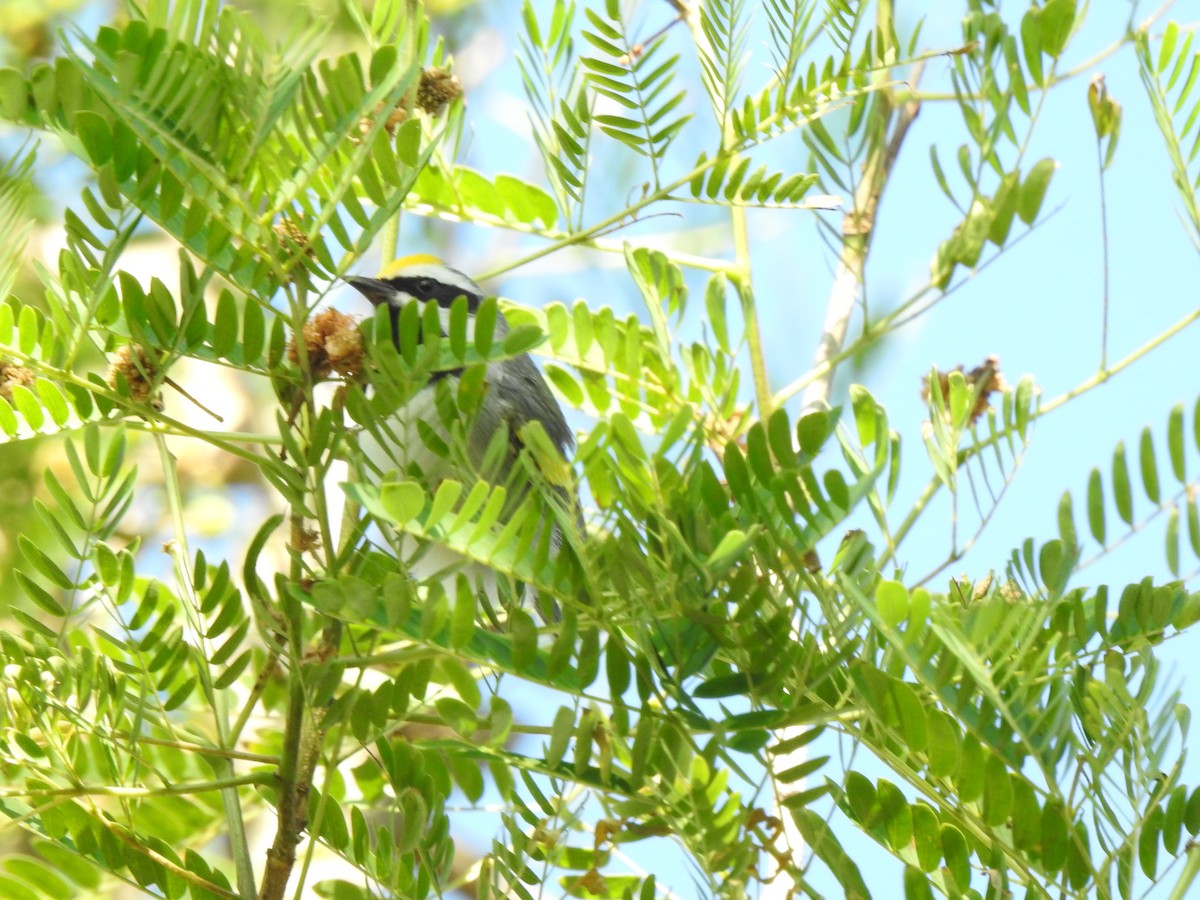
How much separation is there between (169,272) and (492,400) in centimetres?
228

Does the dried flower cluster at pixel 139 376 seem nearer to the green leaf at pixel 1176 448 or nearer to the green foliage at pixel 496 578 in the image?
the green foliage at pixel 496 578

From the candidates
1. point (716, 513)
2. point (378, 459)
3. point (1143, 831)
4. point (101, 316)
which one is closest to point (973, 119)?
point (716, 513)

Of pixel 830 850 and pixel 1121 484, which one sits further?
pixel 1121 484

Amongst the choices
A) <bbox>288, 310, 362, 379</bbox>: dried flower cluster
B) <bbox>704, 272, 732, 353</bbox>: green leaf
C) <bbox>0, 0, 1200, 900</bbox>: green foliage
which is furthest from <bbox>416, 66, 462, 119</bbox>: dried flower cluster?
<bbox>704, 272, 732, 353</bbox>: green leaf

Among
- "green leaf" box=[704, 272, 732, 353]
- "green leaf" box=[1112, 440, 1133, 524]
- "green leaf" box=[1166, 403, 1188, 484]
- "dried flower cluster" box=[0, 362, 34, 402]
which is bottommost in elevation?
"dried flower cluster" box=[0, 362, 34, 402]

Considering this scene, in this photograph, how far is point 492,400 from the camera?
1.91 metres

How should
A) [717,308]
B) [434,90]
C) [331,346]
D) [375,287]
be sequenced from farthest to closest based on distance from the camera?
[375,287]
[717,308]
[434,90]
[331,346]

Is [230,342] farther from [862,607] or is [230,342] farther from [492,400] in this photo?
[492,400]

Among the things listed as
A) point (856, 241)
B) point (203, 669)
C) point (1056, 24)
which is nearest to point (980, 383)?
point (1056, 24)

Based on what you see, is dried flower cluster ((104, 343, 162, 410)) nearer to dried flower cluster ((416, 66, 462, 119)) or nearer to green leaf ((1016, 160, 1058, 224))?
dried flower cluster ((416, 66, 462, 119))

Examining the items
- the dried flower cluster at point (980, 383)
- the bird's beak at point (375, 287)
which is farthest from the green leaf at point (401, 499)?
the bird's beak at point (375, 287)

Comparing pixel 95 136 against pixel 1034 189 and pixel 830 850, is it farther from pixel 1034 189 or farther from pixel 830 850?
pixel 1034 189

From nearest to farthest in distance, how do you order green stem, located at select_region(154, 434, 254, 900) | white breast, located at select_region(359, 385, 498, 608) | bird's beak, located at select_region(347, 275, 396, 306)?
1. white breast, located at select_region(359, 385, 498, 608)
2. green stem, located at select_region(154, 434, 254, 900)
3. bird's beak, located at select_region(347, 275, 396, 306)

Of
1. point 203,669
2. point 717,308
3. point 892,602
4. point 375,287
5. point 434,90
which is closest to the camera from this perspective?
point 892,602
